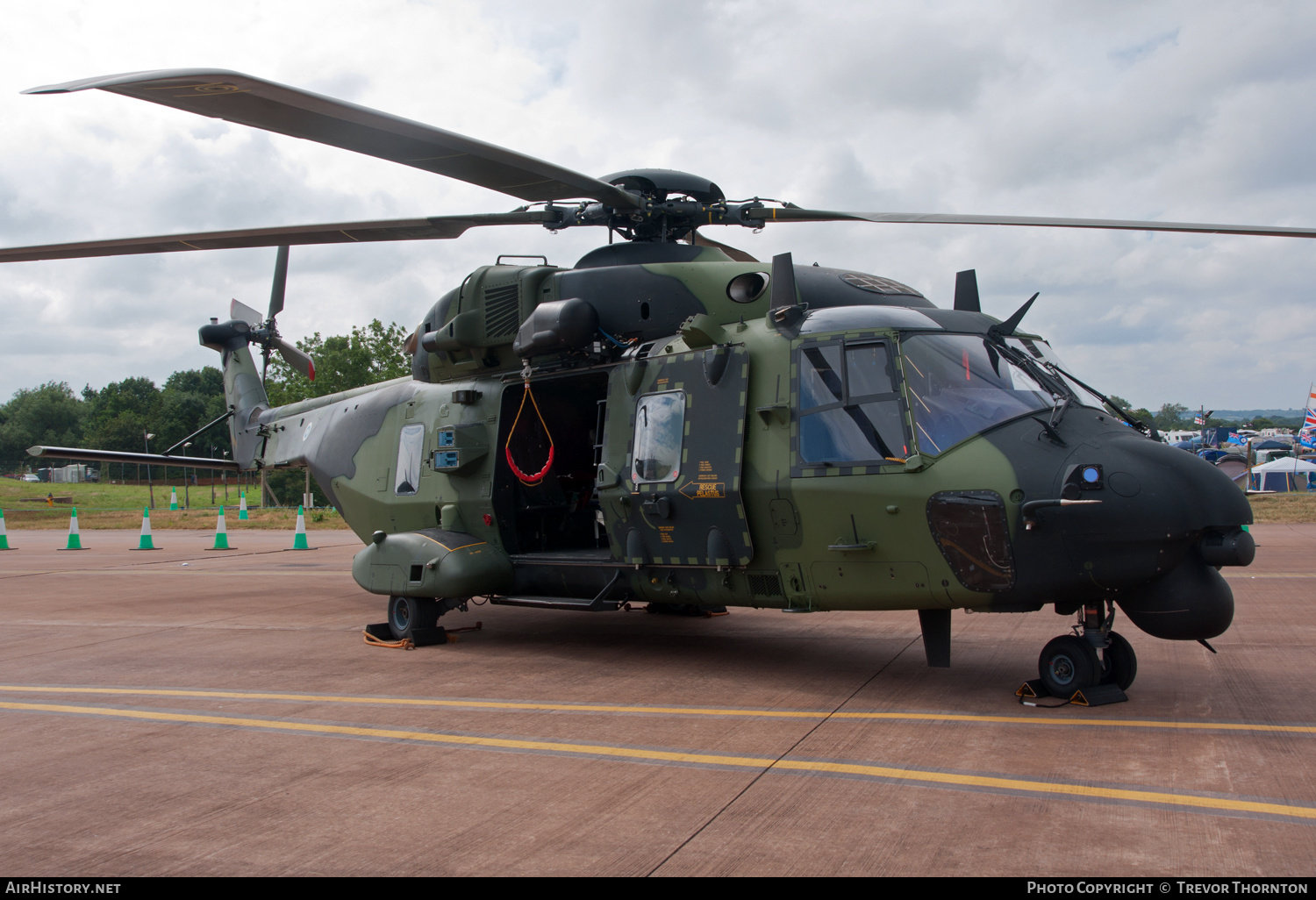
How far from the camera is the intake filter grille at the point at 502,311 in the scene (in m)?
8.62

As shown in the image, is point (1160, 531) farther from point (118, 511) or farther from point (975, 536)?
point (118, 511)

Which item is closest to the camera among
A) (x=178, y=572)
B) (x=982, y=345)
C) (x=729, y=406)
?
(x=982, y=345)

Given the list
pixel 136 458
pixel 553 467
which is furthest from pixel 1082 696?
pixel 136 458

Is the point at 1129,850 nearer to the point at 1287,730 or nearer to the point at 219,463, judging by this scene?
the point at 1287,730

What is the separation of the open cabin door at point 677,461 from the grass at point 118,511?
21222 mm

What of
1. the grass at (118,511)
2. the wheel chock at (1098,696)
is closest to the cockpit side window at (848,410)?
the wheel chock at (1098,696)

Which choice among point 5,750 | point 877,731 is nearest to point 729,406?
point 877,731

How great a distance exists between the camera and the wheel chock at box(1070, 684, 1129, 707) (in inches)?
229

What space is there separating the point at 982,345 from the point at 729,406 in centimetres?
184

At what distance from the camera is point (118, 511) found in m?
41.0

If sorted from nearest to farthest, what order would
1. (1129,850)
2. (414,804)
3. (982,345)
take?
(1129,850), (414,804), (982,345)

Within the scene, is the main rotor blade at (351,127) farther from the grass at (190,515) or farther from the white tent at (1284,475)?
the white tent at (1284,475)
